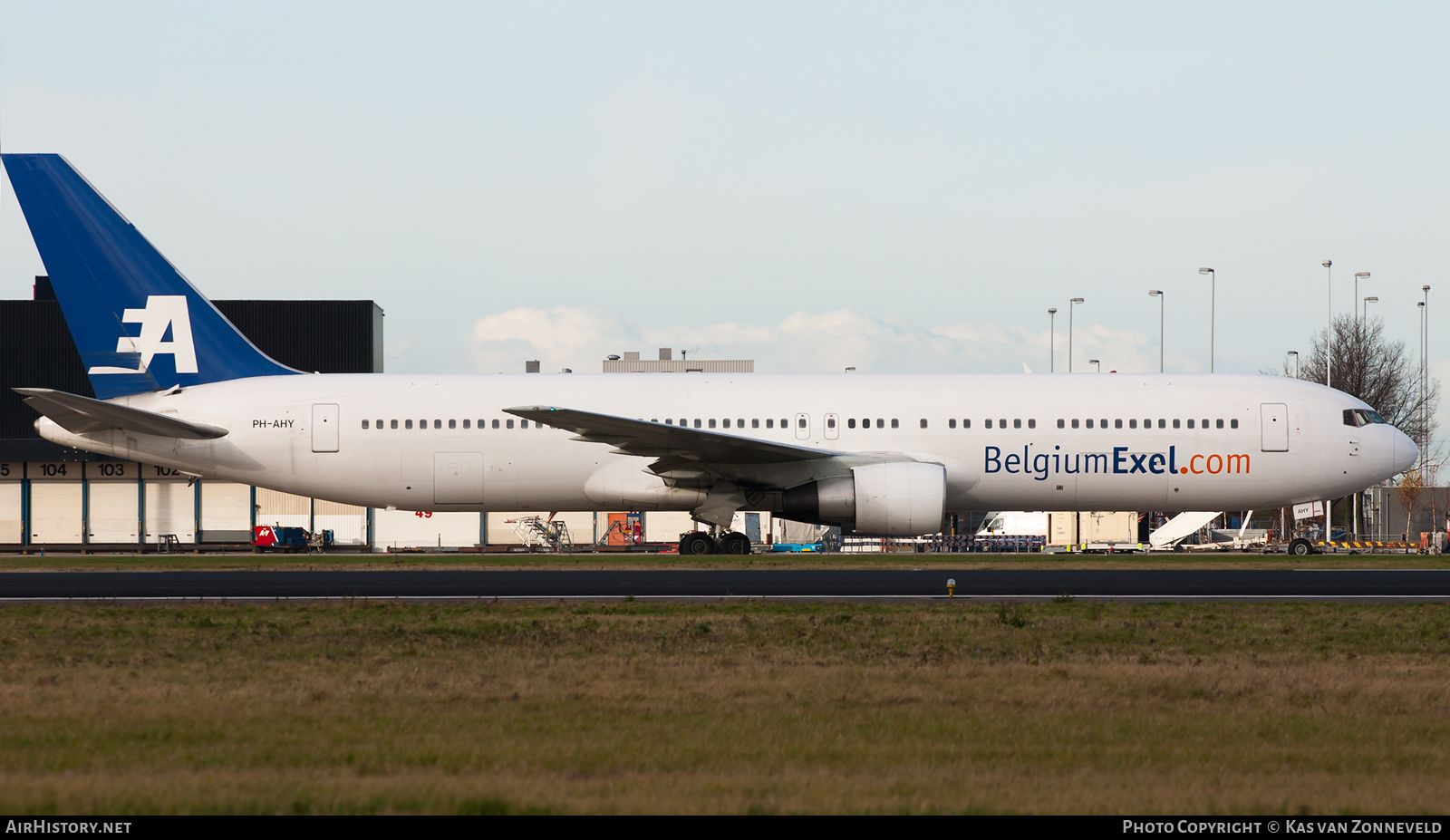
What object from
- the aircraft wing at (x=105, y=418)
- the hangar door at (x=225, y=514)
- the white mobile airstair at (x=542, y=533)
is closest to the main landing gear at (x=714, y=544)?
the aircraft wing at (x=105, y=418)

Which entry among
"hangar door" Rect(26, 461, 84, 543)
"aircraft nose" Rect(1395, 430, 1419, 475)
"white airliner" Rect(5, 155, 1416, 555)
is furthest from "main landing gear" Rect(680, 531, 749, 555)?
"hangar door" Rect(26, 461, 84, 543)

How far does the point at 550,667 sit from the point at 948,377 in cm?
1828

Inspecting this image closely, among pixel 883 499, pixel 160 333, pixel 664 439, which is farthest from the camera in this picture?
pixel 160 333

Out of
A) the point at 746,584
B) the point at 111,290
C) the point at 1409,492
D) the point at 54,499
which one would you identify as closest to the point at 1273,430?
the point at 746,584

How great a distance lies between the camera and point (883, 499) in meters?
24.9

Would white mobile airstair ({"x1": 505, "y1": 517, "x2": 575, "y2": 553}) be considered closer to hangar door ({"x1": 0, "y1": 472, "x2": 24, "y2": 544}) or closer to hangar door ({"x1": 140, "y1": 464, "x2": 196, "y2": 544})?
hangar door ({"x1": 140, "y1": 464, "x2": 196, "y2": 544})

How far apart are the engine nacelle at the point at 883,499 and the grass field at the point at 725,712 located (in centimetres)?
1049

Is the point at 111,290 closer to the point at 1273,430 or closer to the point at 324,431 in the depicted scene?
the point at 324,431

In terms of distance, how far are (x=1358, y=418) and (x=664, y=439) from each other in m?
14.5

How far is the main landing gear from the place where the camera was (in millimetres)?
27156

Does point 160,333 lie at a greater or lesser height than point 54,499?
greater

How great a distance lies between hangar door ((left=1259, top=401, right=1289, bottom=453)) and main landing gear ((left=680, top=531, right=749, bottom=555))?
35.4 ft

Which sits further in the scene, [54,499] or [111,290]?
[54,499]
